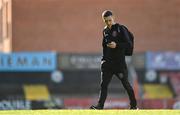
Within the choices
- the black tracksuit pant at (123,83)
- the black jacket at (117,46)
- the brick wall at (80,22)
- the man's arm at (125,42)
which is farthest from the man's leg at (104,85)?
the brick wall at (80,22)

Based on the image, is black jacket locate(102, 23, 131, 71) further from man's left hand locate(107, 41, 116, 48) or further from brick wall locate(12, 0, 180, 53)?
brick wall locate(12, 0, 180, 53)

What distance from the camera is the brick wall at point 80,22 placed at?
5031cm

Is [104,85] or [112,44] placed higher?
[112,44]

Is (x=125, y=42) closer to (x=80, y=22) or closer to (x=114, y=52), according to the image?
(x=114, y=52)

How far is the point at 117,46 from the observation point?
11906 mm

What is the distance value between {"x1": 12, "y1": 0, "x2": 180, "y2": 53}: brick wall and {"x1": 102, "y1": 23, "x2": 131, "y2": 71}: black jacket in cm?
3816

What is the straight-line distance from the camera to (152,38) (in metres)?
51.7

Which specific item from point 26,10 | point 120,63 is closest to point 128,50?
point 120,63

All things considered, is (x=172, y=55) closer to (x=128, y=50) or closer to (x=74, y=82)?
(x=74, y=82)

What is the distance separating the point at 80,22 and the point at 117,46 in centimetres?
3909

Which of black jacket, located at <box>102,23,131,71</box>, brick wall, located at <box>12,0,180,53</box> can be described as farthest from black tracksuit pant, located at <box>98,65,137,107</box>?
brick wall, located at <box>12,0,180,53</box>

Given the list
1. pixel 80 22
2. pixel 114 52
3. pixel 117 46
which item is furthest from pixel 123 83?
pixel 80 22

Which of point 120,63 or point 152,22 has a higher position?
point 152,22

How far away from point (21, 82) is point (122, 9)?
10088 mm
